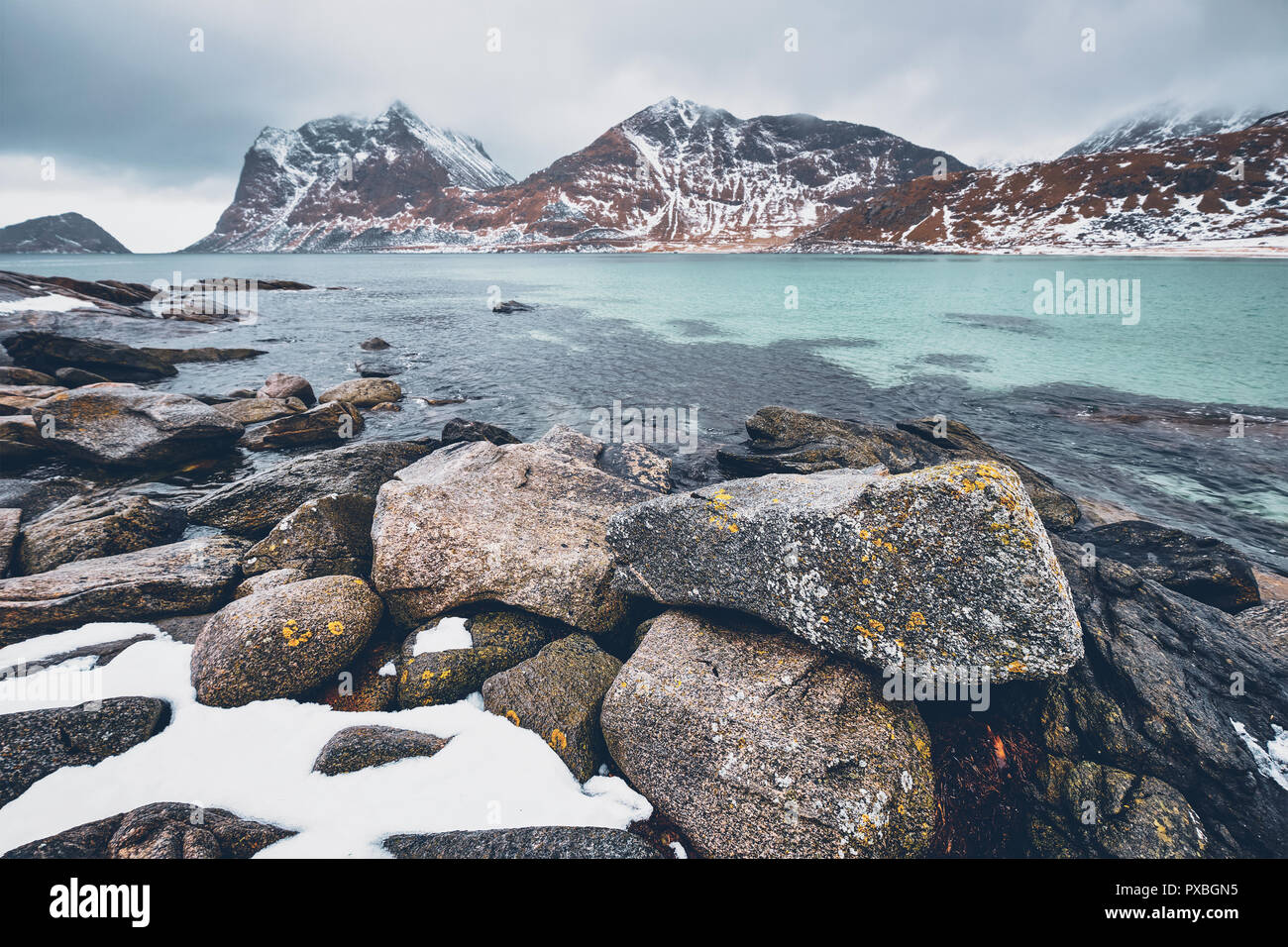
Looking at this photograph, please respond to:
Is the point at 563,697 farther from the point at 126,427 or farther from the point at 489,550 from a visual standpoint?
the point at 126,427

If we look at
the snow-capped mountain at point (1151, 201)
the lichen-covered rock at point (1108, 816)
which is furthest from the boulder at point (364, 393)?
the snow-capped mountain at point (1151, 201)

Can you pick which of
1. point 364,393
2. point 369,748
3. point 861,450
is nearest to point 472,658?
point 369,748

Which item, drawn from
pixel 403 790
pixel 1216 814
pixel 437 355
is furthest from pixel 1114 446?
pixel 437 355

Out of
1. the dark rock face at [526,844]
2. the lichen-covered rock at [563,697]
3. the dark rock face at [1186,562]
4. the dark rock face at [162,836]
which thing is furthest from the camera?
the dark rock face at [1186,562]

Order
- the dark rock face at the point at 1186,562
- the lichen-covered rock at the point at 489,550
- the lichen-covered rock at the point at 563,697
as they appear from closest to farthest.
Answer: the lichen-covered rock at the point at 563,697 → the lichen-covered rock at the point at 489,550 → the dark rock face at the point at 1186,562

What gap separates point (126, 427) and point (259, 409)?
5.11 metres

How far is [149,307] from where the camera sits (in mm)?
50312

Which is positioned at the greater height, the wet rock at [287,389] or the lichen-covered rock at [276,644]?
the wet rock at [287,389]

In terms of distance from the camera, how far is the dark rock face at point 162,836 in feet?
16.0

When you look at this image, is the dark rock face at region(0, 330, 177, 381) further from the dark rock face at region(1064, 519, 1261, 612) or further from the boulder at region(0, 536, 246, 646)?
the dark rock face at region(1064, 519, 1261, 612)

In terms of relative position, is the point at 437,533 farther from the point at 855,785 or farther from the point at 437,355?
the point at 437,355

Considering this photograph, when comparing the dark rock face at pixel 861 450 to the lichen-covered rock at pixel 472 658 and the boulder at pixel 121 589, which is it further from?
the boulder at pixel 121 589

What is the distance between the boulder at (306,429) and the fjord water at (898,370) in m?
0.99
